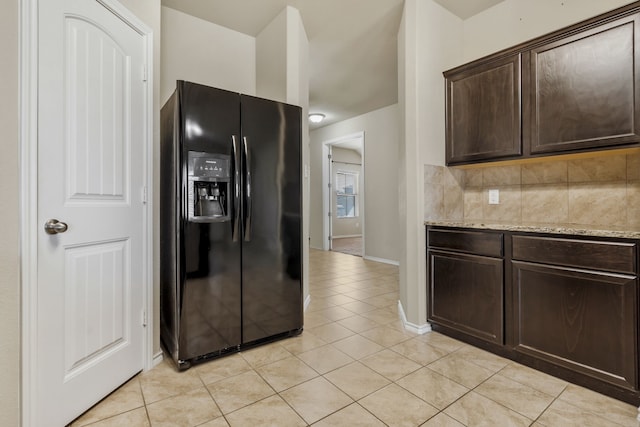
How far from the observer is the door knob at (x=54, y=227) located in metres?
1.34

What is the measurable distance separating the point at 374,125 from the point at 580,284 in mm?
4340

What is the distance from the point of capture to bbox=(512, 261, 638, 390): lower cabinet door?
156 cm

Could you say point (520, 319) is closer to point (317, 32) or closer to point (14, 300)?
point (14, 300)

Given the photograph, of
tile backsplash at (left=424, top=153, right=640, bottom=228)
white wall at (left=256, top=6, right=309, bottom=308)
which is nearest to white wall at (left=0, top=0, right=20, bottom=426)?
white wall at (left=256, top=6, right=309, bottom=308)

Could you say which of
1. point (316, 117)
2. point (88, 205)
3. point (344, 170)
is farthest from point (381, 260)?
point (88, 205)

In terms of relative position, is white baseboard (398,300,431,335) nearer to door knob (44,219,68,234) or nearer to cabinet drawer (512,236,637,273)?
cabinet drawer (512,236,637,273)

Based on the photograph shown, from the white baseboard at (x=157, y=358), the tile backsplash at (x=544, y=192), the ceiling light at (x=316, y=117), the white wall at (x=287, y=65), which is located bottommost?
the white baseboard at (x=157, y=358)

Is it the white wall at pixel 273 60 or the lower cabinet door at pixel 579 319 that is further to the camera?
the white wall at pixel 273 60

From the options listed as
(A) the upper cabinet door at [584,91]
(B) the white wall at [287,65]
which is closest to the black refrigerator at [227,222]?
(B) the white wall at [287,65]

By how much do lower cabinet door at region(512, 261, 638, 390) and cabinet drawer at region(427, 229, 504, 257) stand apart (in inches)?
7.0

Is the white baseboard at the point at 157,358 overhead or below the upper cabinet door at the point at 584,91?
below

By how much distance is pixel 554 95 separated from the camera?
2004mm

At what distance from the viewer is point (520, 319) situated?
196 cm

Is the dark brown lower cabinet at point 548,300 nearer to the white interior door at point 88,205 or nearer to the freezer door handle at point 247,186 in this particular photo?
the freezer door handle at point 247,186
